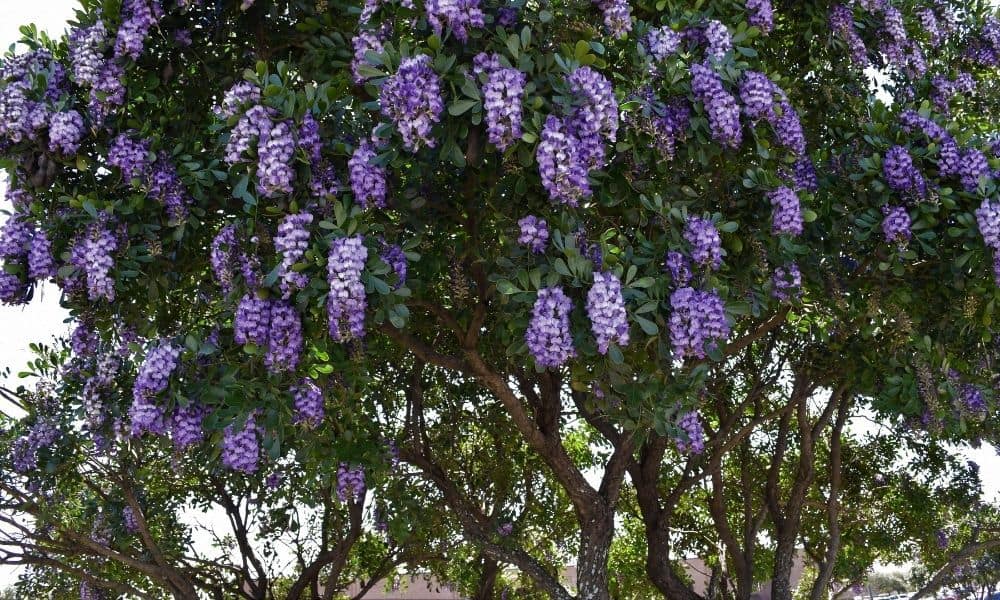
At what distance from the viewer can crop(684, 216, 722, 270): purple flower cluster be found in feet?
14.4

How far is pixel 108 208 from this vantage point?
4.52m

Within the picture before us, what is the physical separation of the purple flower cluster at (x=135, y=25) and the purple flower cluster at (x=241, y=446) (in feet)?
6.74

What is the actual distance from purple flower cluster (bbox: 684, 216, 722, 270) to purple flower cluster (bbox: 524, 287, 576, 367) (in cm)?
77

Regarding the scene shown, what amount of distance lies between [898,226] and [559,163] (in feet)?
7.46

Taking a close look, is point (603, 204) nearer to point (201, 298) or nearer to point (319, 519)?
point (201, 298)

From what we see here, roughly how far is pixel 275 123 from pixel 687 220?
207 cm

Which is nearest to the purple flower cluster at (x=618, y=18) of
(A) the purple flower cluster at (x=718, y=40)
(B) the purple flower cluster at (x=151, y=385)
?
(A) the purple flower cluster at (x=718, y=40)

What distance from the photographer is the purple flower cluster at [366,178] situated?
13.9 ft

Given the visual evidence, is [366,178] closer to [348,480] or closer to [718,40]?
[718,40]

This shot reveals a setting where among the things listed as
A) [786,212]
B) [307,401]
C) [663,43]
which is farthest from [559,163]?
[307,401]

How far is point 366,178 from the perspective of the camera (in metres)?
4.25

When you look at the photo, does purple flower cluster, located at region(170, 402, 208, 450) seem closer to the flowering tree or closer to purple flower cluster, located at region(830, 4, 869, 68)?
the flowering tree

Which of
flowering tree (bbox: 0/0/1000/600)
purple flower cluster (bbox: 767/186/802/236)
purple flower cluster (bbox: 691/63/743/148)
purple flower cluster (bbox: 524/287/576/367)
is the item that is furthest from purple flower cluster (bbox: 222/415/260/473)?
purple flower cluster (bbox: 767/186/802/236)

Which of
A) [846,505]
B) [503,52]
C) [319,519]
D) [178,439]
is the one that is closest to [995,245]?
[503,52]
